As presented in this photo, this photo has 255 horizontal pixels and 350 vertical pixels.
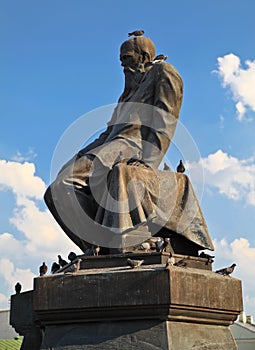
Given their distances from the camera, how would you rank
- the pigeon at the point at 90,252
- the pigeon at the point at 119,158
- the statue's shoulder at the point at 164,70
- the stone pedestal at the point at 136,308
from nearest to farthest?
the stone pedestal at the point at 136,308
the pigeon at the point at 90,252
the pigeon at the point at 119,158
the statue's shoulder at the point at 164,70

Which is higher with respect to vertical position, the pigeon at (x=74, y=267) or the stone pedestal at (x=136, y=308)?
the pigeon at (x=74, y=267)

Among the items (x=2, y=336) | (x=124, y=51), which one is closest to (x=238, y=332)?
(x=2, y=336)

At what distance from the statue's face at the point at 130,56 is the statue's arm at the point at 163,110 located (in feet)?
1.47

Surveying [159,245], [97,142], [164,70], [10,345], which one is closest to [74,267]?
[159,245]

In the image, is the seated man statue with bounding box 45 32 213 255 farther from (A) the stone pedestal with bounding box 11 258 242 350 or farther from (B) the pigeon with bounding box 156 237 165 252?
(A) the stone pedestal with bounding box 11 258 242 350

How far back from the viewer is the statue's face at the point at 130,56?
9320mm

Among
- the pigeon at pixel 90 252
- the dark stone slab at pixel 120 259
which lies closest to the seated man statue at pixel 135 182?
the pigeon at pixel 90 252

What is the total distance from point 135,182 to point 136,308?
1690 mm

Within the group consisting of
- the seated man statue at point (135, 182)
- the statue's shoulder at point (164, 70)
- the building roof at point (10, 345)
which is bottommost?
the seated man statue at point (135, 182)

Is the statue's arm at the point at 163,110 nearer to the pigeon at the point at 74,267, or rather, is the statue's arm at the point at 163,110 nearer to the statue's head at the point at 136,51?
the statue's head at the point at 136,51

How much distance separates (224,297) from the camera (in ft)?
24.0

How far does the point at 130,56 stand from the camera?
934cm

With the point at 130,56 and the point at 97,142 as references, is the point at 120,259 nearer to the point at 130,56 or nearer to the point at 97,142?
the point at 97,142

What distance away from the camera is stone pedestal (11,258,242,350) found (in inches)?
268
